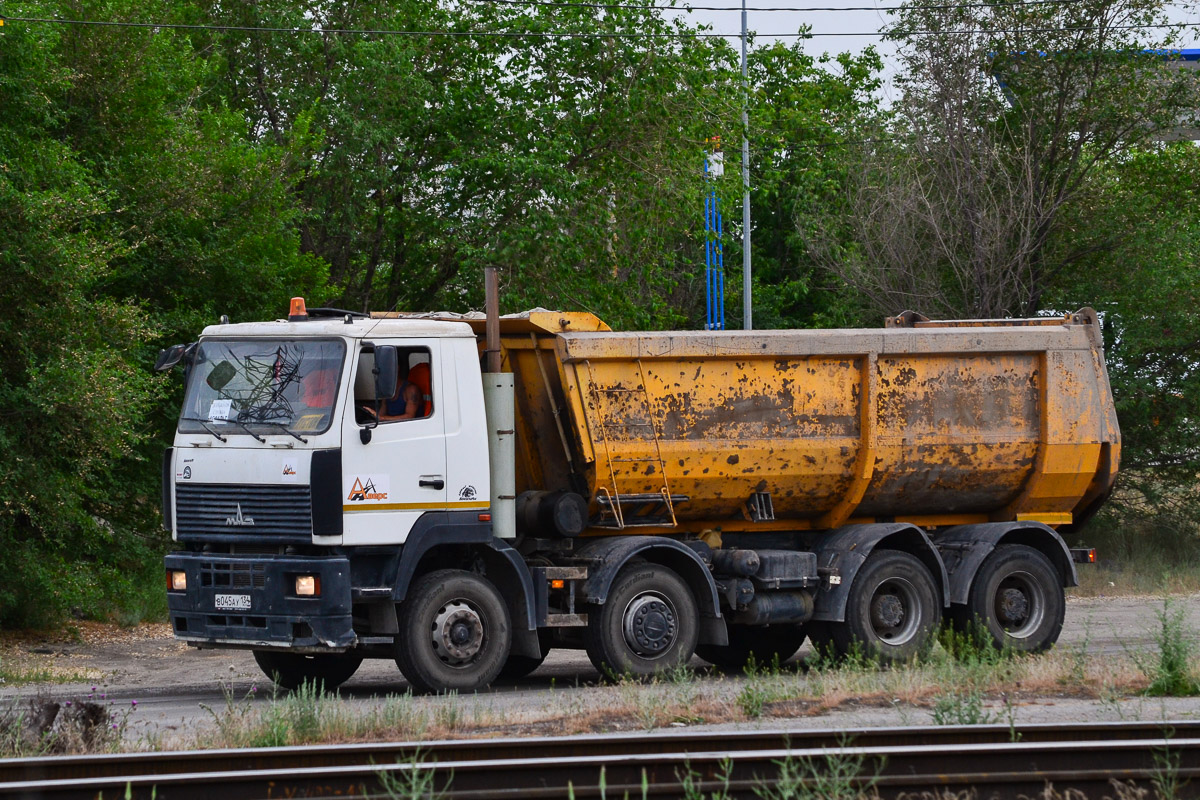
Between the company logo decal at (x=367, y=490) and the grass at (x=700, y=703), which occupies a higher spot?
the company logo decal at (x=367, y=490)

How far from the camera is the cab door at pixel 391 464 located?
1108 centimetres

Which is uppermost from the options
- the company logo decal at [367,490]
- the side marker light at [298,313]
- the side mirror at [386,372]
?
the side marker light at [298,313]

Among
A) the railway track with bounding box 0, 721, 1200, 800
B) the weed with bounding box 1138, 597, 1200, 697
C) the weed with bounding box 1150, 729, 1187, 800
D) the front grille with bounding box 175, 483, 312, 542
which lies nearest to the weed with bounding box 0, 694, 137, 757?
the railway track with bounding box 0, 721, 1200, 800

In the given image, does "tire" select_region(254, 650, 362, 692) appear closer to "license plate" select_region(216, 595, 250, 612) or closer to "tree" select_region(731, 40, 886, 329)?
"license plate" select_region(216, 595, 250, 612)

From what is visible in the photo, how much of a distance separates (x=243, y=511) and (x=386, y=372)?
1.53m

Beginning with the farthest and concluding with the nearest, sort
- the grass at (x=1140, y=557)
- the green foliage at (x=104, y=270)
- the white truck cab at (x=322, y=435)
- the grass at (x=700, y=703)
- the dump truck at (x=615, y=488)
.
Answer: the grass at (x=1140, y=557)
the green foliage at (x=104, y=270)
the dump truck at (x=615, y=488)
the white truck cab at (x=322, y=435)
the grass at (x=700, y=703)

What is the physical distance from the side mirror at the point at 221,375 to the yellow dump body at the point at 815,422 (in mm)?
2201

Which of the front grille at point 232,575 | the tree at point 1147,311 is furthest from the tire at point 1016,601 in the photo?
the tree at point 1147,311

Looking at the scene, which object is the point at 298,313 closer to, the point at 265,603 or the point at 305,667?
the point at 265,603

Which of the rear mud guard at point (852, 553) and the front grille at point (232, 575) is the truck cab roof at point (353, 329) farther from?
the rear mud guard at point (852, 553)

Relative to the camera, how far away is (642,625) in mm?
12250

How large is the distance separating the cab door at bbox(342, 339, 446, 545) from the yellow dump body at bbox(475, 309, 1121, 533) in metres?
1.10

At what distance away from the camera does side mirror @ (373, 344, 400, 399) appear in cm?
1087

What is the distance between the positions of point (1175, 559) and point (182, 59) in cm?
1662
